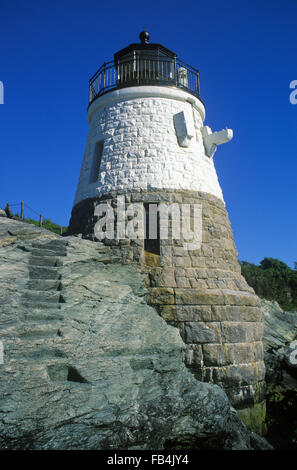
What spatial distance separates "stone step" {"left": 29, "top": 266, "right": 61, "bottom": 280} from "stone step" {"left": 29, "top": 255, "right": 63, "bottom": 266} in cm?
25

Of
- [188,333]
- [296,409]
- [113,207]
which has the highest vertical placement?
[113,207]

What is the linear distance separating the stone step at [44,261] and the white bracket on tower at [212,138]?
5.47m

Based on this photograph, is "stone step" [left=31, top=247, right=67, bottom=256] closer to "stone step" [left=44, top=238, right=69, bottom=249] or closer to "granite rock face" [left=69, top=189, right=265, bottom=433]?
"stone step" [left=44, top=238, right=69, bottom=249]

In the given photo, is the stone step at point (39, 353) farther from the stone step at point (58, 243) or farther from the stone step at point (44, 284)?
the stone step at point (58, 243)

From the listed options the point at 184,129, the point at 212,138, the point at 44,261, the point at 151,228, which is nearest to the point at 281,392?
the point at 151,228

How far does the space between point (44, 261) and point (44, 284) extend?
0.80 metres

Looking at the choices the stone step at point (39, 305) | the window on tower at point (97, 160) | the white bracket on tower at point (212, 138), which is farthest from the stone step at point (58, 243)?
the white bracket on tower at point (212, 138)

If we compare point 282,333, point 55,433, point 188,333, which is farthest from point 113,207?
point 282,333

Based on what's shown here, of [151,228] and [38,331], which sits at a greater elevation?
[151,228]

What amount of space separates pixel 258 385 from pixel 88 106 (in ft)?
29.0

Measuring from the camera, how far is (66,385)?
4.27 meters

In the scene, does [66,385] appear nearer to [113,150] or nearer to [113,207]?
[113,207]

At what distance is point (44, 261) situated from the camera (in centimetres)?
672

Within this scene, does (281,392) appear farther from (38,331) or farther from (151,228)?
(38,331)
